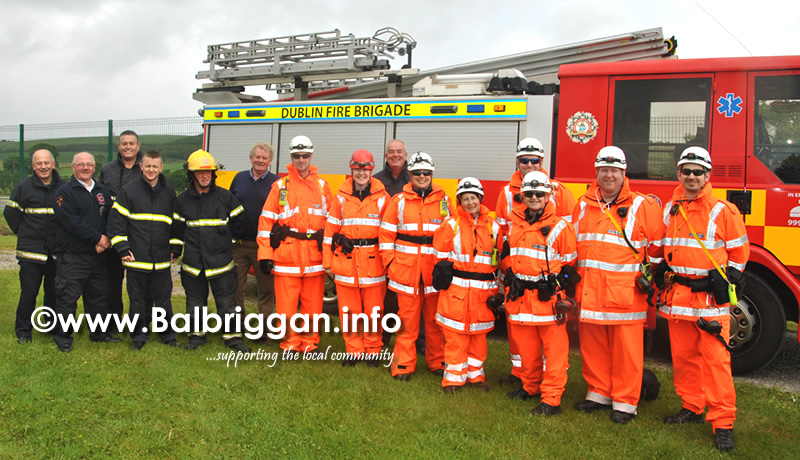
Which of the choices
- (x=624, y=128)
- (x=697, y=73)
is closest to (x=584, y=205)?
(x=624, y=128)

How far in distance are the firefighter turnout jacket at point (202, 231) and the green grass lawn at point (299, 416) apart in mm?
830

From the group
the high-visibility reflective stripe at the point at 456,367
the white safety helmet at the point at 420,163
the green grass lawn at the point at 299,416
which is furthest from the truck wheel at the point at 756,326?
the white safety helmet at the point at 420,163

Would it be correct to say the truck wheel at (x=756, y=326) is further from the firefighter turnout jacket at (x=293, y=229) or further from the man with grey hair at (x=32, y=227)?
the man with grey hair at (x=32, y=227)

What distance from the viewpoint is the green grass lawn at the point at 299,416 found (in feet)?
11.8

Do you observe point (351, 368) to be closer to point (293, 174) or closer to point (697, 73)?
point (293, 174)

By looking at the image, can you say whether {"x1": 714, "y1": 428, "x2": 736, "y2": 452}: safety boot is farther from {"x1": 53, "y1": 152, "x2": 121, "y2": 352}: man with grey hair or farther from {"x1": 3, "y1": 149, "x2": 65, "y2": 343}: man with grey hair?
{"x1": 3, "y1": 149, "x2": 65, "y2": 343}: man with grey hair

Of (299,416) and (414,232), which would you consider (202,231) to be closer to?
(414,232)

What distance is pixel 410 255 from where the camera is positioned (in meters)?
4.84

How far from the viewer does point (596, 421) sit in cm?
405

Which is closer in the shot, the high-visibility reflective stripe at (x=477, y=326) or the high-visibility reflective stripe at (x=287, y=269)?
the high-visibility reflective stripe at (x=477, y=326)

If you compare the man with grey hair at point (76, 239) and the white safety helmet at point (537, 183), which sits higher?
the white safety helmet at point (537, 183)

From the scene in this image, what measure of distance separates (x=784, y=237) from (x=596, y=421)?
94.2 inches

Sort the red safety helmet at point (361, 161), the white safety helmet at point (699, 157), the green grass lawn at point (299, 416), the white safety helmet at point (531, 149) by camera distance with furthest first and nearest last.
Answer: the red safety helmet at point (361, 161), the white safety helmet at point (531, 149), the white safety helmet at point (699, 157), the green grass lawn at point (299, 416)

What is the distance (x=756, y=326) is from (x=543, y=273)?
2382mm
